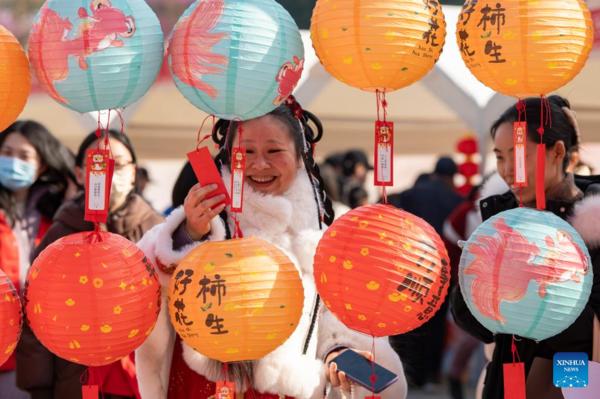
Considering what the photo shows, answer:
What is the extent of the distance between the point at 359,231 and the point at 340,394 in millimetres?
722

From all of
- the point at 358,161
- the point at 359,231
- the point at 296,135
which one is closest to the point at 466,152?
the point at 358,161

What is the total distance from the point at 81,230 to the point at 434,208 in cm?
336

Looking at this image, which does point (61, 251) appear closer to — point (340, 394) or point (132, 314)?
point (132, 314)

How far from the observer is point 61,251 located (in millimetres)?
1851

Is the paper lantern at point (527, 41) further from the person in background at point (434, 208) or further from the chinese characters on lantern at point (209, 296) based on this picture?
the person in background at point (434, 208)

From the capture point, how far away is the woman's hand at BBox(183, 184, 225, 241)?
1.97 meters

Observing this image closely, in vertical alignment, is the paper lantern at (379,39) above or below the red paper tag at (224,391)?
above

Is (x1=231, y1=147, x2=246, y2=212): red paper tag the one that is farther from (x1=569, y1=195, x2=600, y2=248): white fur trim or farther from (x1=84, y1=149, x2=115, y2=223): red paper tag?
(x1=569, y1=195, x2=600, y2=248): white fur trim

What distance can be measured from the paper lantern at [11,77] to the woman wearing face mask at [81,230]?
1.27m

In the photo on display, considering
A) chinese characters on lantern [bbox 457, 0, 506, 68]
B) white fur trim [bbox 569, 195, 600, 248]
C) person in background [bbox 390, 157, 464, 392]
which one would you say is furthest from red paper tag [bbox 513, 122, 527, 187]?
person in background [bbox 390, 157, 464, 392]

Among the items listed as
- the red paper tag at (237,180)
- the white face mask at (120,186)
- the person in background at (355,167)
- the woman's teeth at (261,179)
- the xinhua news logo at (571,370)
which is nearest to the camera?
the red paper tag at (237,180)

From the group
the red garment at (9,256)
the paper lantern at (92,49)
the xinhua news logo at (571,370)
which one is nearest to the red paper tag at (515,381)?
the xinhua news logo at (571,370)

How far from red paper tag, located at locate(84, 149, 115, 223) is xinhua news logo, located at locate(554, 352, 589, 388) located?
1.25m

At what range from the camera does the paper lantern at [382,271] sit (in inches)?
70.8
